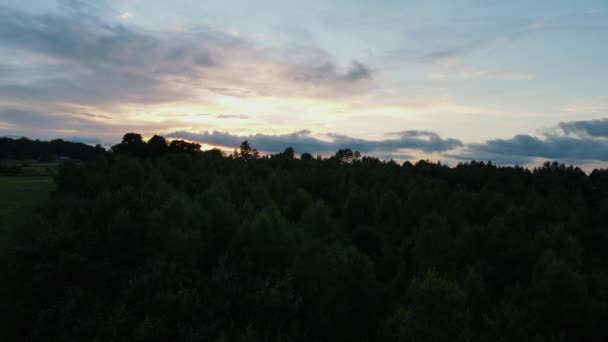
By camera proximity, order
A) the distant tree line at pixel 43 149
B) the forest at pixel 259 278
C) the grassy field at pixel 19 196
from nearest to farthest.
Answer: the forest at pixel 259 278
the grassy field at pixel 19 196
the distant tree line at pixel 43 149

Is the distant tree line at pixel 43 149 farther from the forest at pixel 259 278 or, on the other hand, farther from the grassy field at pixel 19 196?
the forest at pixel 259 278

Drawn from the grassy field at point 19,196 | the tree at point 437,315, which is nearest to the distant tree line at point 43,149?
the grassy field at point 19,196

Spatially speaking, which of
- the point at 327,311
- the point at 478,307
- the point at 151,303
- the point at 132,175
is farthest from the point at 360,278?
the point at 132,175

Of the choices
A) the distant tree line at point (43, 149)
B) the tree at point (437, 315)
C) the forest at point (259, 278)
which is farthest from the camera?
the distant tree line at point (43, 149)

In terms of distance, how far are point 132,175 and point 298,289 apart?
4840cm

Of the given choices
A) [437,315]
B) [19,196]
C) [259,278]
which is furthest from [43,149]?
[437,315]

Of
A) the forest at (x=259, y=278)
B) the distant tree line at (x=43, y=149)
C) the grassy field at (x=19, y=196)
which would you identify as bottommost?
the forest at (x=259, y=278)

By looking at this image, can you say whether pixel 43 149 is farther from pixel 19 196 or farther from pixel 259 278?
pixel 259 278

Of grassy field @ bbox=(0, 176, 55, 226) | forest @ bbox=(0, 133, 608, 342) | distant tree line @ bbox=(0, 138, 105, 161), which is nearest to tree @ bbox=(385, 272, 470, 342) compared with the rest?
forest @ bbox=(0, 133, 608, 342)

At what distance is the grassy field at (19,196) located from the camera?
49666 millimetres

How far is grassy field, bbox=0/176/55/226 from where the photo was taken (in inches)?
1955

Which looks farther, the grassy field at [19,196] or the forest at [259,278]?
the grassy field at [19,196]

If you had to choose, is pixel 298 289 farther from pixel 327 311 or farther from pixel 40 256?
pixel 40 256

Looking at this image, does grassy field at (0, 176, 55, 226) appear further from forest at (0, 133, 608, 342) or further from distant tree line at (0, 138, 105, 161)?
distant tree line at (0, 138, 105, 161)
